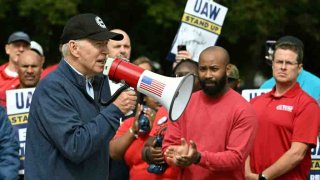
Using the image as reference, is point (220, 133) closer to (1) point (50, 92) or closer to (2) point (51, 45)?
(1) point (50, 92)

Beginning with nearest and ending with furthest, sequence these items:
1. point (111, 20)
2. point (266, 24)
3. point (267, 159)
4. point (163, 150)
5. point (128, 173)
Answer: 1. point (163, 150)
2. point (267, 159)
3. point (128, 173)
4. point (266, 24)
5. point (111, 20)

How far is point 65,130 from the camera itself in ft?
17.5

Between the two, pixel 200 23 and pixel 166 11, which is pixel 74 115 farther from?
pixel 166 11

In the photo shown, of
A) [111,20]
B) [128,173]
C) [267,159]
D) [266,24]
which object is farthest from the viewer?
[111,20]

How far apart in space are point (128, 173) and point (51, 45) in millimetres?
12895

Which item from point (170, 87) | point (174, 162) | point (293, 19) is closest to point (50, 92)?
point (170, 87)

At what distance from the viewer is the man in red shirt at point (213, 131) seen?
6.31 metres

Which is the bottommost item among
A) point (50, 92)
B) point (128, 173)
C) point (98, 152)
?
point (128, 173)

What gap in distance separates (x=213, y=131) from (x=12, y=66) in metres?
4.47

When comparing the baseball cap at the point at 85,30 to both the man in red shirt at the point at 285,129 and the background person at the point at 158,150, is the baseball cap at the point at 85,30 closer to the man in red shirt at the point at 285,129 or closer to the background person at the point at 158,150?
the background person at the point at 158,150

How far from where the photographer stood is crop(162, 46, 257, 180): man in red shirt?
631 cm

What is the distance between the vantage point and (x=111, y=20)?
2173 cm

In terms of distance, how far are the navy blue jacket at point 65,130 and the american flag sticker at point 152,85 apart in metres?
0.26

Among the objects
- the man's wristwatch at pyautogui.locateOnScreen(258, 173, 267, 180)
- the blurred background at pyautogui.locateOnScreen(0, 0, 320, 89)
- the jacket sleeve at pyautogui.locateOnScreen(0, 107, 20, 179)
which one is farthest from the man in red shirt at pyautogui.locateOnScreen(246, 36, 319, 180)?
the blurred background at pyautogui.locateOnScreen(0, 0, 320, 89)
